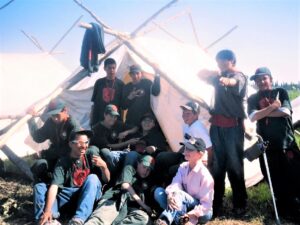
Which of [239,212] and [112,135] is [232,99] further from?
[112,135]

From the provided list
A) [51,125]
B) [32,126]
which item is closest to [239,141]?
[51,125]

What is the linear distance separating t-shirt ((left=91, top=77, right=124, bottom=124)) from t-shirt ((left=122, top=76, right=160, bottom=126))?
11 cm

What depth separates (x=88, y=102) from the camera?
7914 mm

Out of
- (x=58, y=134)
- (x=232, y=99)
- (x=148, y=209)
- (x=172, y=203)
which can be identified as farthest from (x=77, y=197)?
(x=232, y=99)

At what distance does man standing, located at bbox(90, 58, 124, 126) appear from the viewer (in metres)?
5.72

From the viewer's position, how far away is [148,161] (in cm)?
433

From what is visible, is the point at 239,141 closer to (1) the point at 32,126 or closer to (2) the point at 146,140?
(2) the point at 146,140

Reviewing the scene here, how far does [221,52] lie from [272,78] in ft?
2.27

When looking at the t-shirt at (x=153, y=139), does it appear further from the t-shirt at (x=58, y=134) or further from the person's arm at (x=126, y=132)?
the t-shirt at (x=58, y=134)

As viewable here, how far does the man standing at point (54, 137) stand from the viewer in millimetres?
4527

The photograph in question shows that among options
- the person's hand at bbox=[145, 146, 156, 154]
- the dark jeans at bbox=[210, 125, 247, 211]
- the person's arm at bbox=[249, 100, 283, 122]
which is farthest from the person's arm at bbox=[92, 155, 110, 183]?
the person's arm at bbox=[249, 100, 283, 122]

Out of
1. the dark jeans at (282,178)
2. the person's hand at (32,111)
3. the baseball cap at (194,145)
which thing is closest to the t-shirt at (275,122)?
the dark jeans at (282,178)

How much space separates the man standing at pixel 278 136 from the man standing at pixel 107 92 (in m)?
2.19

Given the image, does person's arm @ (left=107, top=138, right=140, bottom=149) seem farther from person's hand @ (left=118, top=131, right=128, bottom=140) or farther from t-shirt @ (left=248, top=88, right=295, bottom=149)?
t-shirt @ (left=248, top=88, right=295, bottom=149)
